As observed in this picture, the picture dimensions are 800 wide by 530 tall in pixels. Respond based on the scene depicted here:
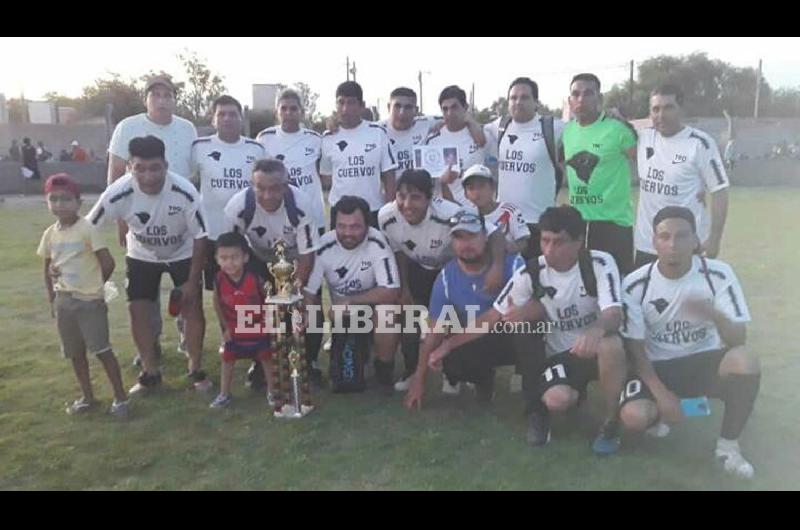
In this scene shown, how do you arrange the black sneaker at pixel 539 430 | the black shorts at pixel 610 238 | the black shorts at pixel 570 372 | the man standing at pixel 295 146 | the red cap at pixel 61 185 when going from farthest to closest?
the man standing at pixel 295 146
the black shorts at pixel 610 238
the red cap at pixel 61 185
the black shorts at pixel 570 372
the black sneaker at pixel 539 430

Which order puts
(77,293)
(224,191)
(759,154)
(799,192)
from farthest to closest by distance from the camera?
(759,154)
(799,192)
(224,191)
(77,293)

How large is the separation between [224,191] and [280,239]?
0.73 meters

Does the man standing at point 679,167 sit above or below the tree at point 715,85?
below

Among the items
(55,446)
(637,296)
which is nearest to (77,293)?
(55,446)

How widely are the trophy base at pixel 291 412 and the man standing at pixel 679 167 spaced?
264 cm

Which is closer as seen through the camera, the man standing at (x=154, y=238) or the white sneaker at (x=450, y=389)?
the man standing at (x=154, y=238)

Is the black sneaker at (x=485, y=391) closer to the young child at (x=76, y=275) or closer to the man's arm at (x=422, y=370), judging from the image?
the man's arm at (x=422, y=370)

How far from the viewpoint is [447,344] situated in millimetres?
4688

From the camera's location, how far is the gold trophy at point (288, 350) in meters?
4.65

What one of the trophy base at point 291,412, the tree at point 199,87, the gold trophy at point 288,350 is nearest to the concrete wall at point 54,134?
the tree at point 199,87

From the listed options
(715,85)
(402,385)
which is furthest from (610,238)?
(715,85)

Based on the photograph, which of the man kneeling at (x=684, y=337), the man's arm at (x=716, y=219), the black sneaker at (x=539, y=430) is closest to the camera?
the man kneeling at (x=684, y=337)

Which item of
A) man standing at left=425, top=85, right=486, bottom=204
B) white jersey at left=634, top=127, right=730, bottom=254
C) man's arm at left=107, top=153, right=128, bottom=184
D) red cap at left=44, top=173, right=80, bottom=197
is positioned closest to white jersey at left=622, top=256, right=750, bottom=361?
white jersey at left=634, top=127, right=730, bottom=254
